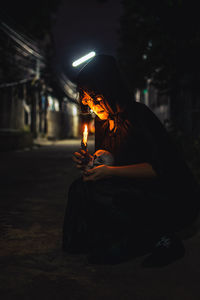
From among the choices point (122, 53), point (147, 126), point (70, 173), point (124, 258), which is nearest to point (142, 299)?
point (124, 258)

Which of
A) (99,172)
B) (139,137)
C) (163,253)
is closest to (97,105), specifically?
(139,137)

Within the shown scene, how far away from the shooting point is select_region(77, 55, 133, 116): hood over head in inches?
134

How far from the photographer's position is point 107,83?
3.40 m

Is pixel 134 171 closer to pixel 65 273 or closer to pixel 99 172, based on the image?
pixel 99 172

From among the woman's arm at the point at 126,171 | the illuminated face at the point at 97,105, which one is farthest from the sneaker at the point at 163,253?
the illuminated face at the point at 97,105

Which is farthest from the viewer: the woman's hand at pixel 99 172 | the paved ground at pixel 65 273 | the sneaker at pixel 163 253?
the sneaker at pixel 163 253

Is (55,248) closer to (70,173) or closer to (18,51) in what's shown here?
(70,173)

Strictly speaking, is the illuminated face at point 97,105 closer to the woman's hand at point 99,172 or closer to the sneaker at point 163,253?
the woman's hand at point 99,172

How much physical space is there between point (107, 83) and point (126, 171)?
764 millimetres

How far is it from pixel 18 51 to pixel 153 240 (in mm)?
18322

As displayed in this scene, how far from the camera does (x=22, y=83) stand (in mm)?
22391

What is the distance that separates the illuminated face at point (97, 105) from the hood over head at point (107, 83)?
5 centimetres

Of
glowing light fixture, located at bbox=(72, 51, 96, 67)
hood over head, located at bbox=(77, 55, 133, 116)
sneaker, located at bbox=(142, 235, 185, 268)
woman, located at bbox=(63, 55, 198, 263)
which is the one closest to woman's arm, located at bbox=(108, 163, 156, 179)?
woman, located at bbox=(63, 55, 198, 263)

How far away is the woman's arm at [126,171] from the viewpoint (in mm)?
3352
